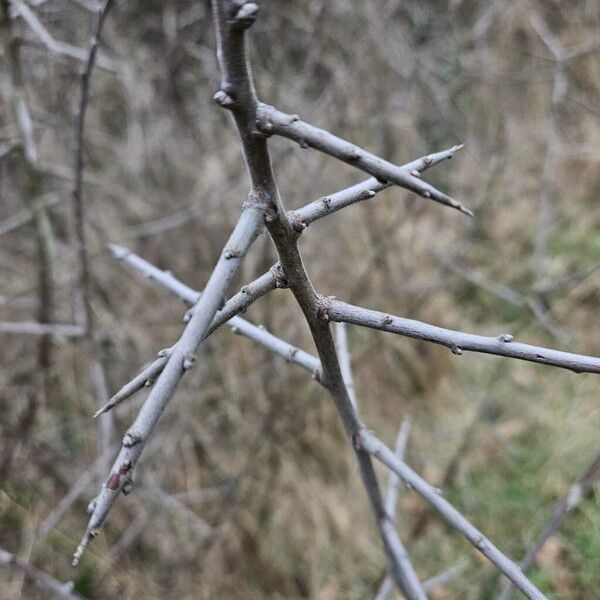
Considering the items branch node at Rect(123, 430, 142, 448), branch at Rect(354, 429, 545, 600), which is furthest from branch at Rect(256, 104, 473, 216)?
branch at Rect(354, 429, 545, 600)

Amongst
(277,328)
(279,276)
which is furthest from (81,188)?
(277,328)

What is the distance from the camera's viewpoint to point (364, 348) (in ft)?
A: 9.55

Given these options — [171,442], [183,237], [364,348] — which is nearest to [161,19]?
[183,237]

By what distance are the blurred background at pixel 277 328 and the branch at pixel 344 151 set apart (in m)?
1.35

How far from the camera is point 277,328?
9.16ft

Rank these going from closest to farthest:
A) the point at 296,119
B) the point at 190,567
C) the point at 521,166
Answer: the point at 296,119 → the point at 190,567 → the point at 521,166

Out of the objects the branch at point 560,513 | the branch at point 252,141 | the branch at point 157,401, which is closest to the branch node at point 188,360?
the branch at point 157,401

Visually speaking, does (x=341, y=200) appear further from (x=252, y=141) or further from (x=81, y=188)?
(x=81, y=188)

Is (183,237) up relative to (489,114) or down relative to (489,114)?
down

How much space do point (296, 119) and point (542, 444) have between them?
273 centimetres

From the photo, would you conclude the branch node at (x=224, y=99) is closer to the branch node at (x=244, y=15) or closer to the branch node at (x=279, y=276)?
the branch node at (x=244, y=15)

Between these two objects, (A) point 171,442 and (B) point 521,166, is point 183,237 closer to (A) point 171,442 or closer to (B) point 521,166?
(A) point 171,442

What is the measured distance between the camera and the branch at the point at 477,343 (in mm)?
483

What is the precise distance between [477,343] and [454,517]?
30 centimetres
